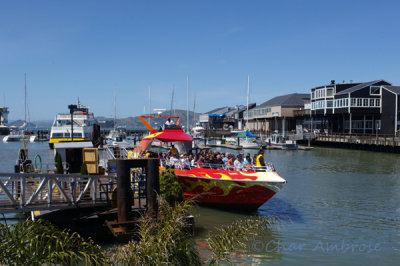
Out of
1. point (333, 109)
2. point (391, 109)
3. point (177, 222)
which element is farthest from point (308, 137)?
point (177, 222)

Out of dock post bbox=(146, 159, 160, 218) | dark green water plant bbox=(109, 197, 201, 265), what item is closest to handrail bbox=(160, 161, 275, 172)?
dock post bbox=(146, 159, 160, 218)

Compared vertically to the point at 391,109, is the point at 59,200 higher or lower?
lower

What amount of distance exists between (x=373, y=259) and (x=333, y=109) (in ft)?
202

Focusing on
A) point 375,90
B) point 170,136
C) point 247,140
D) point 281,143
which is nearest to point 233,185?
point 170,136

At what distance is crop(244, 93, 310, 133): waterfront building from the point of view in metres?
87.3

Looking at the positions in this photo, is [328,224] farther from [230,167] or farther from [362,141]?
[362,141]

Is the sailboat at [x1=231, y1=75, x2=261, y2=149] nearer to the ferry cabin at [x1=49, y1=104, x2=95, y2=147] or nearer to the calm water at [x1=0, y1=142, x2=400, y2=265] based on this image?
the ferry cabin at [x1=49, y1=104, x2=95, y2=147]

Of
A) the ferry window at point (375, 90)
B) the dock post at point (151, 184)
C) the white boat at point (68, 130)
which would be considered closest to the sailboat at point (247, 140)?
the ferry window at point (375, 90)

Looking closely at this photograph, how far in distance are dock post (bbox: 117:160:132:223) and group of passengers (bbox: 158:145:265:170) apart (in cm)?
694

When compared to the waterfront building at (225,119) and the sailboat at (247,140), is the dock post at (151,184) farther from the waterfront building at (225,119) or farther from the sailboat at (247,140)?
the waterfront building at (225,119)

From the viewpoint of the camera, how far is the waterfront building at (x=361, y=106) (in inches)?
2452

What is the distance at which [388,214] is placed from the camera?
18.5 m

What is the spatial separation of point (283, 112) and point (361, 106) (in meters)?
24.9

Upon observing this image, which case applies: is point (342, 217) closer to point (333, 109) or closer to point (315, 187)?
point (315, 187)
